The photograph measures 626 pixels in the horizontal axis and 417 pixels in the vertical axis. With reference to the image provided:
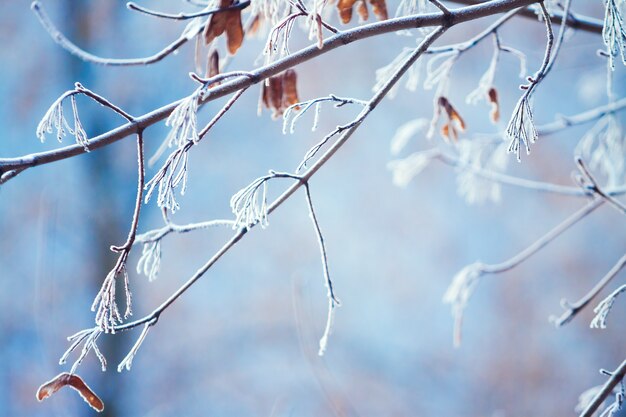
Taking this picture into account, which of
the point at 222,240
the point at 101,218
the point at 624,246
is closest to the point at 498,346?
the point at 624,246

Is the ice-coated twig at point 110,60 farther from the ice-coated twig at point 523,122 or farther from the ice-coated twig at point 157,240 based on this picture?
the ice-coated twig at point 523,122

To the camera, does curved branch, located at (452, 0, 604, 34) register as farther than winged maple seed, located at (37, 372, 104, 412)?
Yes

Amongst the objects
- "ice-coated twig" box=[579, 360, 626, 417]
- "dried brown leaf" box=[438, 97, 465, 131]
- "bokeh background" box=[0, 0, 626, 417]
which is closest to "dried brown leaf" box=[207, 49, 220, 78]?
"dried brown leaf" box=[438, 97, 465, 131]

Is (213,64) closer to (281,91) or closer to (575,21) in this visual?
(281,91)

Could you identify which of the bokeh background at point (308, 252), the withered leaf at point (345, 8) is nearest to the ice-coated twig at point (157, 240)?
the withered leaf at point (345, 8)

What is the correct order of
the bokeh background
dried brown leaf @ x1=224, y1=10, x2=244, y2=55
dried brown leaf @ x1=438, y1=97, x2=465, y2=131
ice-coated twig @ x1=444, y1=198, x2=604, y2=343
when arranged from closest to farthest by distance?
dried brown leaf @ x1=224, y1=10, x2=244, y2=55 → dried brown leaf @ x1=438, y1=97, x2=465, y2=131 → ice-coated twig @ x1=444, y1=198, x2=604, y2=343 → the bokeh background

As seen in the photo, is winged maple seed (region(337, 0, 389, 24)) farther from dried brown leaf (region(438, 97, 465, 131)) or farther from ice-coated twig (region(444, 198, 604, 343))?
ice-coated twig (region(444, 198, 604, 343))

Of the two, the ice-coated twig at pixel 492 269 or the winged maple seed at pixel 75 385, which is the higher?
the winged maple seed at pixel 75 385
